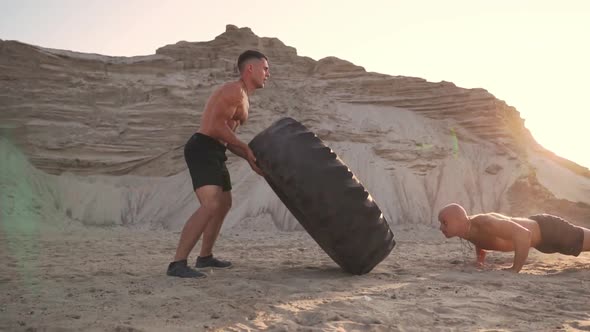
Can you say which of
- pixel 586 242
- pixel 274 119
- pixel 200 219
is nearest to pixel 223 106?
pixel 200 219

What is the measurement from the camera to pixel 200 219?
4.39 m

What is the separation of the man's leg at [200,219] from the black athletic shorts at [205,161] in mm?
70

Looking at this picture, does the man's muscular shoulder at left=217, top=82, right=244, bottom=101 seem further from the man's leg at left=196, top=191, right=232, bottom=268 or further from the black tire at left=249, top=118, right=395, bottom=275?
the man's leg at left=196, top=191, right=232, bottom=268

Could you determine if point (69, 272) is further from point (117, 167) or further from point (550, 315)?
point (117, 167)

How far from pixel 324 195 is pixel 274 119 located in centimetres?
1126

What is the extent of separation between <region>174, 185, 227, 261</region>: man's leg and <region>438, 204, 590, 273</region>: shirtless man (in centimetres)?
213

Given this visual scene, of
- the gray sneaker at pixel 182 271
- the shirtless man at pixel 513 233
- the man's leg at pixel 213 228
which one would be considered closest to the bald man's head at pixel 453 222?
the shirtless man at pixel 513 233

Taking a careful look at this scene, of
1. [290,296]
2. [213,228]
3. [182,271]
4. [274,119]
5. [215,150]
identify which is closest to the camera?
[290,296]

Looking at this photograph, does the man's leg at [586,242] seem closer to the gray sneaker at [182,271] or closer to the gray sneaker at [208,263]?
the gray sneaker at [208,263]

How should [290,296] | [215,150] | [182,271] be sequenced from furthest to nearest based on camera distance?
[215,150], [182,271], [290,296]

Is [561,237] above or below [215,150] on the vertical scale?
below

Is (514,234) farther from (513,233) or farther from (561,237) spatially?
(561,237)

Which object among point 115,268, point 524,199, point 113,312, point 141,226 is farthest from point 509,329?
point 524,199

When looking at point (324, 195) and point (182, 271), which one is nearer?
point (324, 195)
